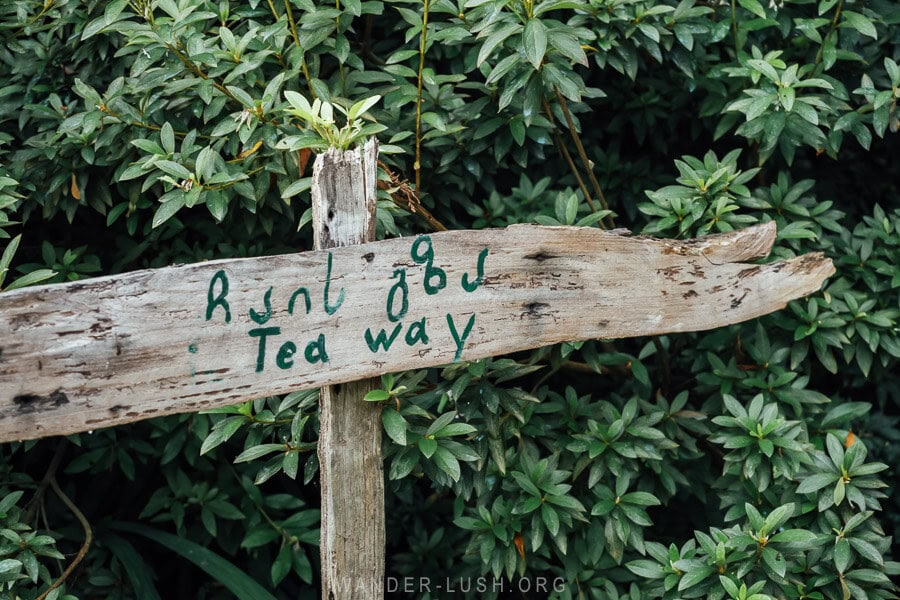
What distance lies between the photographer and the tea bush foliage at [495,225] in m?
2.12

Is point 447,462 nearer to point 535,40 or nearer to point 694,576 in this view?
point 694,576

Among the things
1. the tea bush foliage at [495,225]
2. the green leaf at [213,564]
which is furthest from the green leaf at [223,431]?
the green leaf at [213,564]

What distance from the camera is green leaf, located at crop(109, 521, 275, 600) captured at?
2.46 m

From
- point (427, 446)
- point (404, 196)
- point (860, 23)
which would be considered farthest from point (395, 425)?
point (860, 23)

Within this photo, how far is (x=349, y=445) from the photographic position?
1744 mm

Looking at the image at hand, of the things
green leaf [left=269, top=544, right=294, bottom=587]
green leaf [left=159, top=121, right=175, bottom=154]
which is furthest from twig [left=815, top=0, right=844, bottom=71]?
green leaf [left=269, top=544, right=294, bottom=587]

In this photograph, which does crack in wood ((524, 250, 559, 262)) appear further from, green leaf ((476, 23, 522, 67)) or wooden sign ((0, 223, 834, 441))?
green leaf ((476, 23, 522, 67))

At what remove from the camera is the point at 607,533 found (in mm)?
2283

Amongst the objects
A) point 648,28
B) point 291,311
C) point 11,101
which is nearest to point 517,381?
point 648,28

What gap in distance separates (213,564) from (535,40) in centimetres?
165

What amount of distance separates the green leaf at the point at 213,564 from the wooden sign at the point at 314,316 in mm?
1079

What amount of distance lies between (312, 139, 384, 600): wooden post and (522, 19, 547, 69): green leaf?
1.41 feet

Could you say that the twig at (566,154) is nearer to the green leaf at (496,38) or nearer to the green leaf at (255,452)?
the green leaf at (496,38)

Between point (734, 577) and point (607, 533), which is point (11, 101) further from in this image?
point (734, 577)
